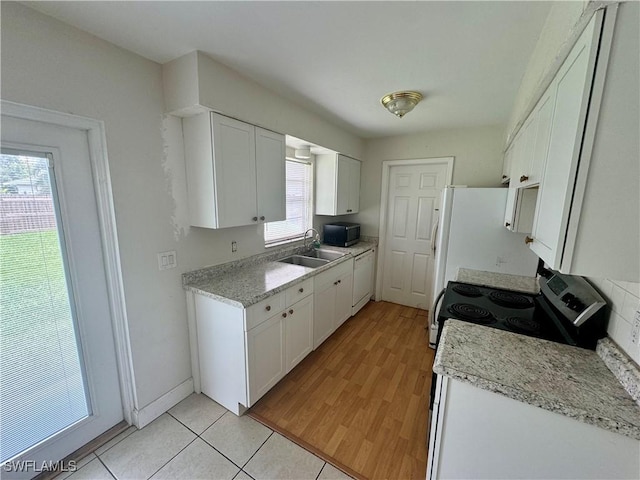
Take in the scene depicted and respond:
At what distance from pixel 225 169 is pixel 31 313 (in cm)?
132

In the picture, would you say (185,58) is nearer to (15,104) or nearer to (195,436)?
(15,104)

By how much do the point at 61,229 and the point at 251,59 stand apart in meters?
1.47

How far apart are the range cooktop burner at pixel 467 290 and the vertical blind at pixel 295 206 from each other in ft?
5.97

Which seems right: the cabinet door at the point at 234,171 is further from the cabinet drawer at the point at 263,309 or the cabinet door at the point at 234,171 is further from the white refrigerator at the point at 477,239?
the white refrigerator at the point at 477,239

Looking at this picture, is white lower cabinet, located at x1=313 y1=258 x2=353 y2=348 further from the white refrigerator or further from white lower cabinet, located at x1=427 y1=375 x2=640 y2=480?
white lower cabinet, located at x1=427 y1=375 x2=640 y2=480

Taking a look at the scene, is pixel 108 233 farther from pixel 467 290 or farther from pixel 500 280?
pixel 500 280

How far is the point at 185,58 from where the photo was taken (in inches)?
61.9

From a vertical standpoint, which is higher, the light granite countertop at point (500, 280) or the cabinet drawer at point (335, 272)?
the light granite countertop at point (500, 280)

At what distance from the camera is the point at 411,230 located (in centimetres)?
354

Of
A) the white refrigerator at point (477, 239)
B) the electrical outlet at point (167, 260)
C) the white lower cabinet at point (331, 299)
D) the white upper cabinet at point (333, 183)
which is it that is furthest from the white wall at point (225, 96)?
the white refrigerator at point (477, 239)

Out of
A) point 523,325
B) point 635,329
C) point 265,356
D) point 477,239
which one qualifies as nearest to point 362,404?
point 265,356

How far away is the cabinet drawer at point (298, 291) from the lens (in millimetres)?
2020

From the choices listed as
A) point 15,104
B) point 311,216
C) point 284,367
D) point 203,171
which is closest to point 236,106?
point 203,171

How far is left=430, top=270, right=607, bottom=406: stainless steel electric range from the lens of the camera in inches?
44.2
